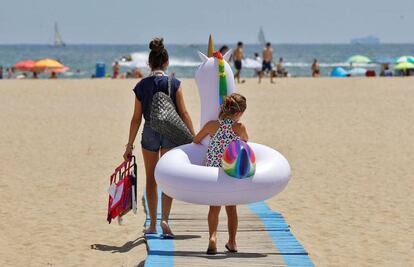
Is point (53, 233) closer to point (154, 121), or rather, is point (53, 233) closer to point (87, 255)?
point (87, 255)

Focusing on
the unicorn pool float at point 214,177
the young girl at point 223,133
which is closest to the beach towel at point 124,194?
the unicorn pool float at point 214,177

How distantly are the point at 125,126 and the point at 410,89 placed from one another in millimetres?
13314

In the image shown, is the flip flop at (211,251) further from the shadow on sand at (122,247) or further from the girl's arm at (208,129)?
the shadow on sand at (122,247)

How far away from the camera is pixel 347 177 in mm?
11453

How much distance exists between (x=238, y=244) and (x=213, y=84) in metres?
1.38

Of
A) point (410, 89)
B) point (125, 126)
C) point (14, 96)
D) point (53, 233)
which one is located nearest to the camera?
point (53, 233)

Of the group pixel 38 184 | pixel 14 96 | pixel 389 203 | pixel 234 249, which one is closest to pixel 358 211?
pixel 389 203

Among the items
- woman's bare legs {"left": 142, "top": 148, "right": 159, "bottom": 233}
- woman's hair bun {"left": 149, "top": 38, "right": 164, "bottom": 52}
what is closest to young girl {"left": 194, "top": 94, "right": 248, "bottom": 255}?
woman's bare legs {"left": 142, "top": 148, "right": 159, "bottom": 233}

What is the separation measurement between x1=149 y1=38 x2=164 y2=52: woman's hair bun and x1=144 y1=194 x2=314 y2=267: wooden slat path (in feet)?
5.37

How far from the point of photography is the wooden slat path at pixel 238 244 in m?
6.11

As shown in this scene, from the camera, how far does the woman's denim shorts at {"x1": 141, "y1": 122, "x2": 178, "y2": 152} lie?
670 cm

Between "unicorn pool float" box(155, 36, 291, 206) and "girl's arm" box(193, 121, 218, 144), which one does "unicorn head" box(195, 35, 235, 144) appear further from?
"girl's arm" box(193, 121, 218, 144)

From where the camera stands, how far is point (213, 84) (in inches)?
253

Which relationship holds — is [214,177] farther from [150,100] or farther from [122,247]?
[122,247]
